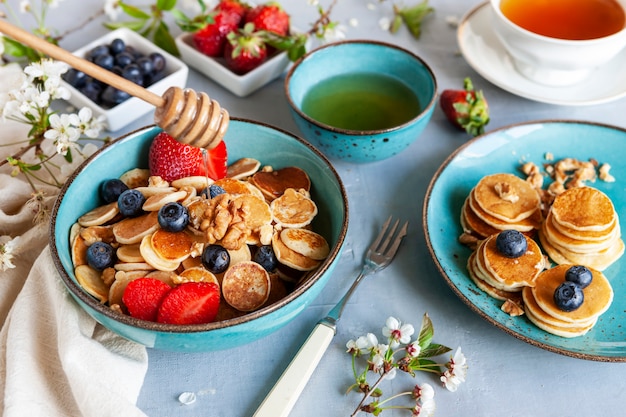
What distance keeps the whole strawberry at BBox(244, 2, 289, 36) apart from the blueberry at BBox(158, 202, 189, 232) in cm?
72

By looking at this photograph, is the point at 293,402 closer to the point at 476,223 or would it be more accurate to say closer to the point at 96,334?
the point at 96,334

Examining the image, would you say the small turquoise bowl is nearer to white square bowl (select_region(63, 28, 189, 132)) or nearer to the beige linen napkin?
white square bowl (select_region(63, 28, 189, 132))

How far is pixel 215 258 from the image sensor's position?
1.04m

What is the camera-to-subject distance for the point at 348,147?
4.40 feet

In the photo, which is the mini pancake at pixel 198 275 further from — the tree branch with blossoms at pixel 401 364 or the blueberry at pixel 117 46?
the blueberry at pixel 117 46

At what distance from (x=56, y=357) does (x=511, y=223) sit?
0.87 m


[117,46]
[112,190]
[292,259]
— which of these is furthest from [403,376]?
[117,46]

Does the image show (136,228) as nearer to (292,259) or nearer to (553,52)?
(292,259)

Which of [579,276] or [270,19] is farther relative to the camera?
[270,19]

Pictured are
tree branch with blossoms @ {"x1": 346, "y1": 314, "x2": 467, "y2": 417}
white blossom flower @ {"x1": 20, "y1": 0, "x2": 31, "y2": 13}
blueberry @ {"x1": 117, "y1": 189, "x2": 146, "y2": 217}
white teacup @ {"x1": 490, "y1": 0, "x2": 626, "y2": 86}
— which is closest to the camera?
tree branch with blossoms @ {"x1": 346, "y1": 314, "x2": 467, "y2": 417}

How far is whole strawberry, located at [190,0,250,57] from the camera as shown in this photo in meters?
1.60

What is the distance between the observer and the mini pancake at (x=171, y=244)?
105cm

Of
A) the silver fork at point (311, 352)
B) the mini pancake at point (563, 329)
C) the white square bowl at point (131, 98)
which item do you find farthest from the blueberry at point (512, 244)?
the white square bowl at point (131, 98)

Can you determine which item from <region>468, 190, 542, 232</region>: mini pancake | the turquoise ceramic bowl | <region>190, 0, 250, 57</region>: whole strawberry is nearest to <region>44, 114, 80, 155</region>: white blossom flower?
the turquoise ceramic bowl
